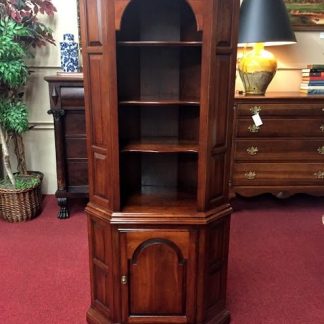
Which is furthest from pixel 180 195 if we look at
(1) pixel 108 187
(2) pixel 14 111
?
(2) pixel 14 111

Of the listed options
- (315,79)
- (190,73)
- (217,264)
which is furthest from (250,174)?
(190,73)

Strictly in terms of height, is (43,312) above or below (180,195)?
below

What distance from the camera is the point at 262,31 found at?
2.74 meters

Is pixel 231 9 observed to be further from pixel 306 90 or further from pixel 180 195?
pixel 306 90

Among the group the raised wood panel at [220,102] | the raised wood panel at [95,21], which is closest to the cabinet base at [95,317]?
the raised wood panel at [220,102]

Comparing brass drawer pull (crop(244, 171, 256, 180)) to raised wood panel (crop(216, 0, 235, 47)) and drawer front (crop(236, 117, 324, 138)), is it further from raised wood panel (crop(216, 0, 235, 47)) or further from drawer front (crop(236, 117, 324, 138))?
raised wood panel (crop(216, 0, 235, 47))

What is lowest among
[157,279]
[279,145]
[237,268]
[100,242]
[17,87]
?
[237,268]

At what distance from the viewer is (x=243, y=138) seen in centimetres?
290

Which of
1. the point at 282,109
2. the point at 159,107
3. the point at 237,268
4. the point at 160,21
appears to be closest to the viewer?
the point at 160,21

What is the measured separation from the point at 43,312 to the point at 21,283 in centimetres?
34

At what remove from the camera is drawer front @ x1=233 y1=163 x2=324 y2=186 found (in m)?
2.97

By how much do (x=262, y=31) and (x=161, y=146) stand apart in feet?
5.48

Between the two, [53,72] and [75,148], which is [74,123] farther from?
[53,72]

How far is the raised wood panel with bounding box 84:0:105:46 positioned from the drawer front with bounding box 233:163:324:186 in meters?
1.86
